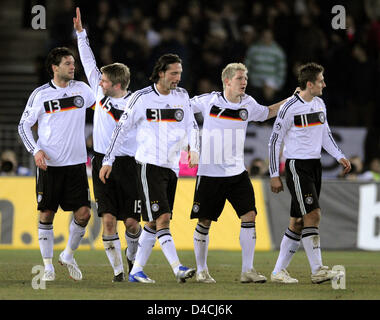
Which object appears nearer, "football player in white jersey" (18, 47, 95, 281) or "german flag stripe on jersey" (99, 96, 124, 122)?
"football player in white jersey" (18, 47, 95, 281)

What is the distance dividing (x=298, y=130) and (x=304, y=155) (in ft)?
0.98

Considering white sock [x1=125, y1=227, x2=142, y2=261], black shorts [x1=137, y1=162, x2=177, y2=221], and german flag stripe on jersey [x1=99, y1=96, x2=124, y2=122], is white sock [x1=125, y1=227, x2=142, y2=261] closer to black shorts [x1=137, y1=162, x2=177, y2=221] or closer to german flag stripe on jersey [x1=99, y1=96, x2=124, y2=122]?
black shorts [x1=137, y1=162, x2=177, y2=221]

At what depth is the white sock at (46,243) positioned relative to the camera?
11477 mm

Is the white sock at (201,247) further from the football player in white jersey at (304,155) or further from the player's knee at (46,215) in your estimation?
the player's knee at (46,215)

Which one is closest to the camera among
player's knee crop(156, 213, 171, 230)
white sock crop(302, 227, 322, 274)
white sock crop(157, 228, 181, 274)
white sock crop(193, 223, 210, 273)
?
white sock crop(157, 228, 181, 274)

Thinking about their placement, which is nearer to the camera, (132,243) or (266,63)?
(132,243)

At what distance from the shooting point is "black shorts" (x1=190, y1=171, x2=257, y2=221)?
37.0ft

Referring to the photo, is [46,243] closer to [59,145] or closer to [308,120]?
[59,145]

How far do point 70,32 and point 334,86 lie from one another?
18.3 ft

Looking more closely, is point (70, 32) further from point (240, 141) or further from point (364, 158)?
point (240, 141)

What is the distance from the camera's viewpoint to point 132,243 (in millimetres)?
11797

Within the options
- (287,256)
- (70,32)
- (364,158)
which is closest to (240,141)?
(287,256)

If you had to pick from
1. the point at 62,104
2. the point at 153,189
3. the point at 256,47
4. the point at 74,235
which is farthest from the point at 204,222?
the point at 256,47

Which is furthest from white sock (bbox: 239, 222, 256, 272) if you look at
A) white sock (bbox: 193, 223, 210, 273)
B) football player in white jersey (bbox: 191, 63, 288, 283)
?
white sock (bbox: 193, 223, 210, 273)
